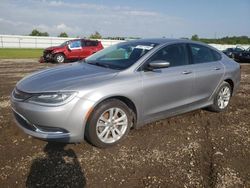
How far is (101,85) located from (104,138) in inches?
31.4

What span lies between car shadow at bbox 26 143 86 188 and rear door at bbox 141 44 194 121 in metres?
1.41

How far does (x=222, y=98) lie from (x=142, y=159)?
3047 millimetres

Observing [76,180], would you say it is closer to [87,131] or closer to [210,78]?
[87,131]

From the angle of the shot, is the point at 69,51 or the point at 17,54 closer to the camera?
the point at 69,51

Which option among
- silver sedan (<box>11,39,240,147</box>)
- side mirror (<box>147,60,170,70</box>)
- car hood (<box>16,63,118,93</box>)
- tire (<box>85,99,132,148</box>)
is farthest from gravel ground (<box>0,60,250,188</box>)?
side mirror (<box>147,60,170,70</box>)

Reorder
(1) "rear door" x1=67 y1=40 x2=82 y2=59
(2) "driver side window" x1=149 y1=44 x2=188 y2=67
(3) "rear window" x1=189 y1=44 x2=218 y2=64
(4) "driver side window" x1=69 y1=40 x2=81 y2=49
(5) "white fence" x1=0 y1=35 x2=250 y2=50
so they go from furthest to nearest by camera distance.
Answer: (5) "white fence" x1=0 y1=35 x2=250 y2=50 < (4) "driver side window" x1=69 y1=40 x2=81 y2=49 < (1) "rear door" x1=67 y1=40 x2=82 y2=59 < (3) "rear window" x1=189 y1=44 x2=218 y2=64 < (2) "driver side window" x1=149 y1=44 x2=188 y2=67

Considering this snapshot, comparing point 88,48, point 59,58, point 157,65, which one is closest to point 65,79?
point 157,65

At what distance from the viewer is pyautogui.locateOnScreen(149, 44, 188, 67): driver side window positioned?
4723mm

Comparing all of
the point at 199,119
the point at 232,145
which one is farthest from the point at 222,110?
the point at 232,145

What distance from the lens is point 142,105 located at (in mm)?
4328

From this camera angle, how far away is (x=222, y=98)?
6.06 m

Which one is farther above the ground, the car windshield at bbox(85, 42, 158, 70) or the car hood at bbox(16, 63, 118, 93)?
the car windshield at bbox(85, 42, 158, 70)

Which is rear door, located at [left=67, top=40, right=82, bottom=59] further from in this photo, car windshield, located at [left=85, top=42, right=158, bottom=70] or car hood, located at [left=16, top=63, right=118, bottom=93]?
car hood, located at [left=16, top=63, right=118, bottom=93]

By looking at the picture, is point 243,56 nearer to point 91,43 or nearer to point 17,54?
point 91,43
